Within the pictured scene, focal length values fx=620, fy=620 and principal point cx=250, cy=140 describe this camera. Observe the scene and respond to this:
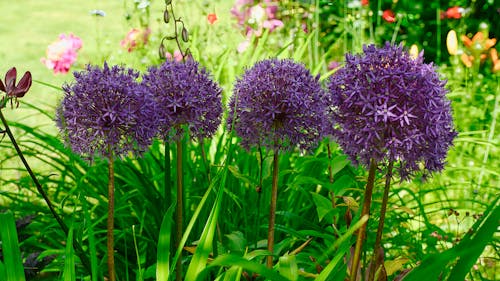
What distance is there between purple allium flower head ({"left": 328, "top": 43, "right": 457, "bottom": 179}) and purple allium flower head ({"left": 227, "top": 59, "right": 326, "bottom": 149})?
0.16 metres

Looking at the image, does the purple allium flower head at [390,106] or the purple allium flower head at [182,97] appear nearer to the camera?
the purple allium flower head at [390,106]

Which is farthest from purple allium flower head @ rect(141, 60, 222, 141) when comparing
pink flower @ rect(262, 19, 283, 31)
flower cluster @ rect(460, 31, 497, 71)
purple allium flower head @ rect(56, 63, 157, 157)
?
flower cluster @ rect(460, 31, 497, 71)

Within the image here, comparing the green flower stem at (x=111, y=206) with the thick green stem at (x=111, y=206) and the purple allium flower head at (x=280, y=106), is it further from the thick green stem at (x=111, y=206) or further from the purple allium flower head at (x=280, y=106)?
the purple allium flower head at (x=280, y=106)

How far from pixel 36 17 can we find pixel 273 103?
8738mm

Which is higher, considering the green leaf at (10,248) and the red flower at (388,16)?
the red flower at (388,16)

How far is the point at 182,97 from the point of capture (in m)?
1.54

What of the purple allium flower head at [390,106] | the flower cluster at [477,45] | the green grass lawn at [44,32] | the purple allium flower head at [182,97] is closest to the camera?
the purple allium flower head at [390,106]

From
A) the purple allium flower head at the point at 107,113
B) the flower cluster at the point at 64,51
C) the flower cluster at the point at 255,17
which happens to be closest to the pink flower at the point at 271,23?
the flower cluster at the point at 255,17

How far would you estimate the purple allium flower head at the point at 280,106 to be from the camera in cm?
156

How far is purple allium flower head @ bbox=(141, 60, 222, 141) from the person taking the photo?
154 centimetres

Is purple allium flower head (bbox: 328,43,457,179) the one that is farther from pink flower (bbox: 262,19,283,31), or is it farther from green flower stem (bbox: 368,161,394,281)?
pink flower (bbox: 262,19,283,31)

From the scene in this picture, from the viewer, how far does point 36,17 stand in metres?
9.45

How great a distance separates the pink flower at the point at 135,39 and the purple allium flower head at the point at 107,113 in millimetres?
2775

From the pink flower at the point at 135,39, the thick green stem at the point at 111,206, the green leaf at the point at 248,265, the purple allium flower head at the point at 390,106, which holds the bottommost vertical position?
the green leaf at the point at 248,265
